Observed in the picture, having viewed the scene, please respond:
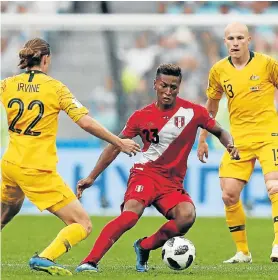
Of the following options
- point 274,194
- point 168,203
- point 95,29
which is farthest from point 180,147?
point 95,29

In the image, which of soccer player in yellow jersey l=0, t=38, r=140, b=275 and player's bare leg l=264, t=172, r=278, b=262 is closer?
soccer player in yellow jersey l=0, t=38, r=140, b=275

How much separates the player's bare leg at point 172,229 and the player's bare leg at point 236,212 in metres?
1.13

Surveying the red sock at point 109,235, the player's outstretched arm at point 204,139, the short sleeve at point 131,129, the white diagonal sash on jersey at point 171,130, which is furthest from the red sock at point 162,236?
the player's outstretched arm at point 204,139

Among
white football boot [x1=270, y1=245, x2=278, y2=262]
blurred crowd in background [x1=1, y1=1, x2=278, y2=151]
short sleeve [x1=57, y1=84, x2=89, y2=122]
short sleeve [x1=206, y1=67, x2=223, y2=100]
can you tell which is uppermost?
blurred crowd in background [x1=1, y1=1, x2=278, y2=151]

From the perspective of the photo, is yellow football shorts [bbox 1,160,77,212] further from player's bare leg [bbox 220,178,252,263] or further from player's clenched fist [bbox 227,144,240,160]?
player's bare leg [bbox 220,178,252,263]

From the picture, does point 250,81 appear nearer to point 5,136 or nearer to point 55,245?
point 55,245

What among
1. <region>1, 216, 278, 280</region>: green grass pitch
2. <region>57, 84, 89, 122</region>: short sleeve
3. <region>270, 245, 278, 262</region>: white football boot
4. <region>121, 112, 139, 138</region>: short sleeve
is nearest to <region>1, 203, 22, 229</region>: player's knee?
<region>1, 216, 278, 280</region>: green grass pitch

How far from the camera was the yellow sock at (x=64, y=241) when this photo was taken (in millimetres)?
8258

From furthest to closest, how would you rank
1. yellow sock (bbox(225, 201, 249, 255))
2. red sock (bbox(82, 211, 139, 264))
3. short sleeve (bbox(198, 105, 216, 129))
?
yellow sock (bbox(225, 201, 249, 255)) < short sleeve (bbox(198, 105, 216, 129)) < red sock (bbox(82, 211, 139, 264))

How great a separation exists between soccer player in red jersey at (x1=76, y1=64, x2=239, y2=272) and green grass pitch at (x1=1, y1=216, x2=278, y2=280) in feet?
1.59

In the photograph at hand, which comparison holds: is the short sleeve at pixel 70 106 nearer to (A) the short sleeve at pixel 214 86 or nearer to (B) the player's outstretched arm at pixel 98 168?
(B) the player's outstretched arm at pixel 98 168

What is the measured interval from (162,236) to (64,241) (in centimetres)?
109

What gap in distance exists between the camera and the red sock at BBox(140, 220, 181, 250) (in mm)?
8953

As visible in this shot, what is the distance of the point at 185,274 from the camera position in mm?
8727
